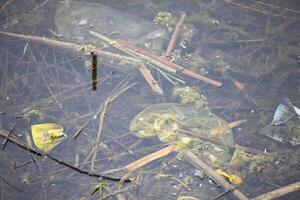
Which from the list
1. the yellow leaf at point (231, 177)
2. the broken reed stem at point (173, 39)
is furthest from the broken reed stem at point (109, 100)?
the yellow leaf at point (231, 177)

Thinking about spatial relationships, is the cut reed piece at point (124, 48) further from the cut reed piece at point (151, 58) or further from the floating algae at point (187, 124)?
the floating algae at point (187, 124)

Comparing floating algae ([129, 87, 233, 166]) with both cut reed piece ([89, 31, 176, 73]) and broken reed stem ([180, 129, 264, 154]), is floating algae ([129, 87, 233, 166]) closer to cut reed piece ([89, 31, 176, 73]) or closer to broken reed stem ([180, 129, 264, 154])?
broken reed stem ([180, 129, 264, 154])

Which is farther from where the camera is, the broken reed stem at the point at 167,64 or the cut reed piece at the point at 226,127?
the broken reed stem at the point at 167,64

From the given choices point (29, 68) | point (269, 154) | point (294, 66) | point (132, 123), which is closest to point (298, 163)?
point (269, 154)

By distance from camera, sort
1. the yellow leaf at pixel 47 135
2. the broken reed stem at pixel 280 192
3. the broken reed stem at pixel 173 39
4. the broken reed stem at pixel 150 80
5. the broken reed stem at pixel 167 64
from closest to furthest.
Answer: the broken reed stem at pixel 280 192, the yellow leaf at pixel 47 135, the broken reed stem at pixel 150 80, the broken reed stem at pixel 167 64, the broken reed stem at pixel 173 39

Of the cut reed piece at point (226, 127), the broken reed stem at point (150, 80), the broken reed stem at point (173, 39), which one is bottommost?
the cut reed piece at point (226, 127)

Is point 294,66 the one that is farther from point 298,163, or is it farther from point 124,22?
point 124,22
